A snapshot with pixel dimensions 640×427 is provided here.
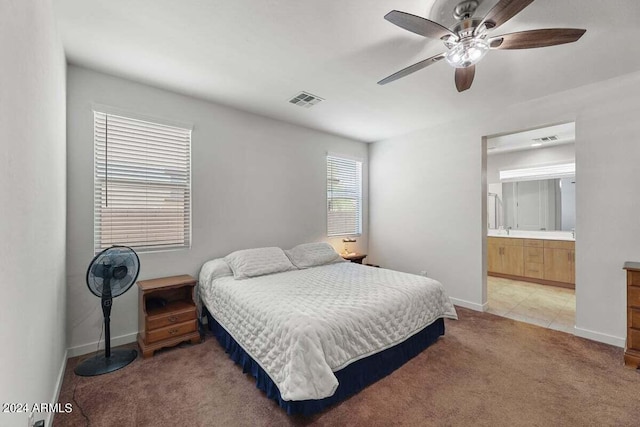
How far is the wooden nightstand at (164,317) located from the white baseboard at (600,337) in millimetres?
4032

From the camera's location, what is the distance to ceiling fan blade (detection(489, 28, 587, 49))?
1.64 metres

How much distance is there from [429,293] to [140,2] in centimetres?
321

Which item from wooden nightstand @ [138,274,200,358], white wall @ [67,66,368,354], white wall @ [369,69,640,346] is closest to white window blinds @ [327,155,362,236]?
white wall @ [67,66,368,354]

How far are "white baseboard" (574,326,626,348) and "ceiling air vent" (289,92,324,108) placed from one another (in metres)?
3.83

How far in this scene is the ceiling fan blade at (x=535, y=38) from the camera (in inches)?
64.6

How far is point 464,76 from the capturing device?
219 centimetres

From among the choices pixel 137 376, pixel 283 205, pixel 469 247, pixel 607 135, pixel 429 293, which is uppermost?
pixel 607 135

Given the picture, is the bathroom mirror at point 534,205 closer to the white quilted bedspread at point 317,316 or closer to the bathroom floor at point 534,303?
the bathroom floor at point 534,303

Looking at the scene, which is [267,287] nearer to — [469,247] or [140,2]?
[140,2]

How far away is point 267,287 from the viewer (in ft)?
8.48

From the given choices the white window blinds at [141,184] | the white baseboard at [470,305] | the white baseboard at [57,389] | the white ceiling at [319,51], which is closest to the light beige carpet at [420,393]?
the white baseboard at [57,389]

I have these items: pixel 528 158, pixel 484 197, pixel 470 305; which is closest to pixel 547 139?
pixel 528 158

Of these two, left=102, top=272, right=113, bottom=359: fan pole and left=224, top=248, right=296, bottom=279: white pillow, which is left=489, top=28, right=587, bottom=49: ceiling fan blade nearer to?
left=224, top=248, right=296, bottom=279: white pillow

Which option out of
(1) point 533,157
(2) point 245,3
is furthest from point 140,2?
(1) point 533,157
